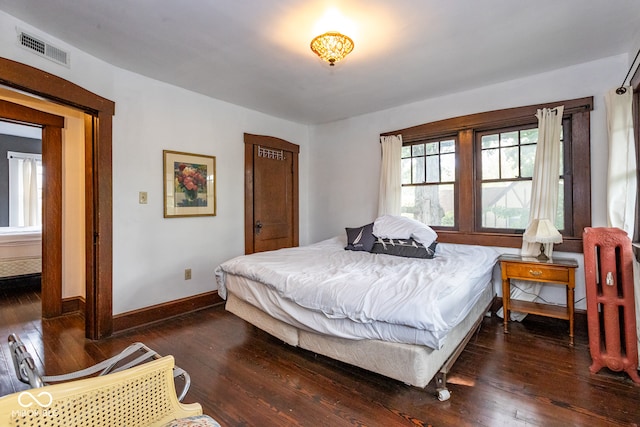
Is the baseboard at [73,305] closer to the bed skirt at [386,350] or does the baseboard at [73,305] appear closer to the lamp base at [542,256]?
the bed skirt at [386,350]

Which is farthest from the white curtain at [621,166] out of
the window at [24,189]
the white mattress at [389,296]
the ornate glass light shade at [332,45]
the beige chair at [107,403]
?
the window at [24,189]

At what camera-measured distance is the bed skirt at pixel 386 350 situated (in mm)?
1684

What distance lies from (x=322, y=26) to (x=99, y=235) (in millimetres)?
2639

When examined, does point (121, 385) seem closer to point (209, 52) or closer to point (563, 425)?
point (563, 425)

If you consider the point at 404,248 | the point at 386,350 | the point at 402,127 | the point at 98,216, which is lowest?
the point at 386,350

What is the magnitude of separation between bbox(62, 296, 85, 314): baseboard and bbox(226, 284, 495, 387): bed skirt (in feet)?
7.94

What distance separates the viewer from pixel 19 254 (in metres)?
4.40

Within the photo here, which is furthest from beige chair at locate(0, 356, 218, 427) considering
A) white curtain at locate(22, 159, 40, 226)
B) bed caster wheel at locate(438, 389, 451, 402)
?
white curtain at locate(22, 159, 40, 226)

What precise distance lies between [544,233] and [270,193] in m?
3.25

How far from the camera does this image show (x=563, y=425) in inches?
63.2

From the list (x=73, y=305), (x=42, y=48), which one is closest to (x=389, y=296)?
(x=42, y=48)

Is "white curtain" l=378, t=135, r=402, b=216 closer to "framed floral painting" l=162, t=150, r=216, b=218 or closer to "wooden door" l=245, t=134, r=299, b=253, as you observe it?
"wooden door" l=245, t=134, r=299, b=253

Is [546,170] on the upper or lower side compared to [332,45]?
lower

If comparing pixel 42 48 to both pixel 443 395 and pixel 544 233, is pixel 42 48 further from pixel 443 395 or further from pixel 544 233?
pixel 544 233
